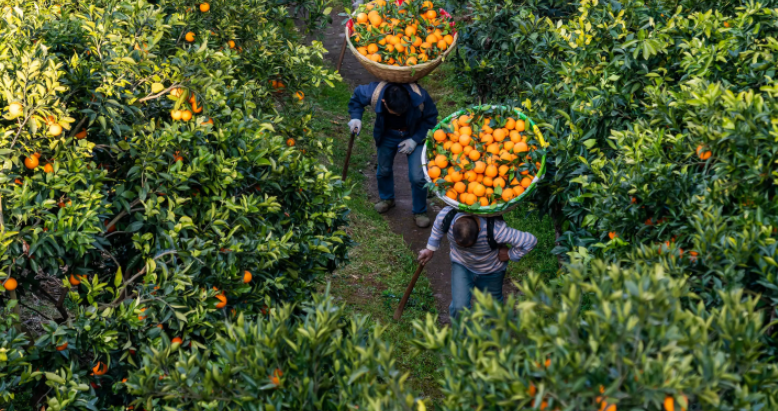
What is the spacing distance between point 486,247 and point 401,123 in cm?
254

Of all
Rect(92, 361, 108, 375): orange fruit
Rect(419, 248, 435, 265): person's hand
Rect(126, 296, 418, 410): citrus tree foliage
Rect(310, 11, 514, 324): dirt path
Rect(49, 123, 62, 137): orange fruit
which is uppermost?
Rect(49, 123, 62, 137): orange fruit

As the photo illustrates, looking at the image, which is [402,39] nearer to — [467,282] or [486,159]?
[486,159]

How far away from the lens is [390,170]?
8039 mm

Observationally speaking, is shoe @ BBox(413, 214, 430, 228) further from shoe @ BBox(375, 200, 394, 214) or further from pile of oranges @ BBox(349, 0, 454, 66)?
pile of oranges @ BBox(349, 0, 454, 66)

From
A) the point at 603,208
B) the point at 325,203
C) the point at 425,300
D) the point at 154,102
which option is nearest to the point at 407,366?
the point at 425,300

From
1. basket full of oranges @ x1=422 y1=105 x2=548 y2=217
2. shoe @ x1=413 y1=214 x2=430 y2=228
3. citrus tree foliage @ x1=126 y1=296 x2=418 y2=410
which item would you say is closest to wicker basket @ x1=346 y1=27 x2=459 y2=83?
basket full of oranges @ x1=422 y1=105 x2=548 y2=217

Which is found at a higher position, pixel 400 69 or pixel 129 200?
pixel 129 200

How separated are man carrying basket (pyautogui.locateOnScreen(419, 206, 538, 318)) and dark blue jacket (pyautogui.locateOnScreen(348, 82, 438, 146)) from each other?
198 centimetres

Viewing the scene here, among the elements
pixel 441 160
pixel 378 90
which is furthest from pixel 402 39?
pixel 441 160

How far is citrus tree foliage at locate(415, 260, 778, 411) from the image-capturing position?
233 centimetres

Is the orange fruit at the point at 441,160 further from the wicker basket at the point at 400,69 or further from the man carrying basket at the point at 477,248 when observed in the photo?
the wicker basket at the point at 400,69

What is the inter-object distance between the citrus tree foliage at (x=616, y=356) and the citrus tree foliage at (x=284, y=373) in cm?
33

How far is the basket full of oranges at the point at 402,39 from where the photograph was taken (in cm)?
693

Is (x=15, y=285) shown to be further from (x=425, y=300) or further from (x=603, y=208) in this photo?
(x=425, y=300)
